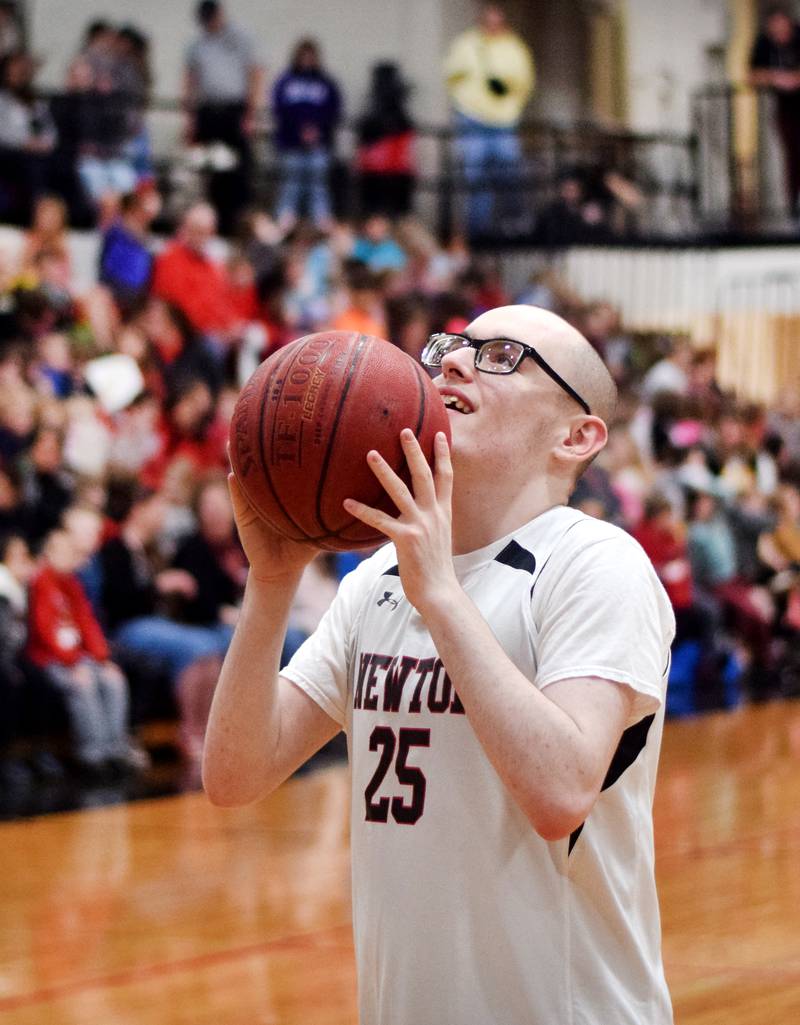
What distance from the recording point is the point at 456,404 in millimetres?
2412

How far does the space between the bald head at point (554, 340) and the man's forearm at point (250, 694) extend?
0.46 m

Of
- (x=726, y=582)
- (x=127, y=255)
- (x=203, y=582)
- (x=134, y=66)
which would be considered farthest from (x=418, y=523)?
(x=134, y=66)

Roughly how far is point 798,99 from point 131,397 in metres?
10.6

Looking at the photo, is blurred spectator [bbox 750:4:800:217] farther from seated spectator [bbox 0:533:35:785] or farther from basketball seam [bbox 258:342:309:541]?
basketball seam [bbox 258:342:309:541]

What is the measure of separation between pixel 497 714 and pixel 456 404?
1.78ft

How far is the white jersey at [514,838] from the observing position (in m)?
2.18

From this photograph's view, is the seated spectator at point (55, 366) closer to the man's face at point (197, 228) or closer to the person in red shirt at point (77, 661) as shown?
the person in red shirt at point (77, 661)

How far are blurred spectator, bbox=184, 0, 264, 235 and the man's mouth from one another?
33.7ft

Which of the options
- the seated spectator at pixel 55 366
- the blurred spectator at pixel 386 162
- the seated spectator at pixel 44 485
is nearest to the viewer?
the seated spectator at pixel 44 485

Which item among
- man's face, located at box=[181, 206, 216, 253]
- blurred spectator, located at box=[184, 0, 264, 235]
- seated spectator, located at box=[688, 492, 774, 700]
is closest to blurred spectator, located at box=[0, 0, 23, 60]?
blurred spectator, located at box=[184, 0, 264, 235]

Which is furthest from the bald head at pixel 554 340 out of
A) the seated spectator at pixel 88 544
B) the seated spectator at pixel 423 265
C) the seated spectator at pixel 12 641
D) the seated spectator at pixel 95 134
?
the seated spectator at pixel 423 265

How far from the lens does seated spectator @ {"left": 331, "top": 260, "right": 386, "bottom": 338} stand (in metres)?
10.7

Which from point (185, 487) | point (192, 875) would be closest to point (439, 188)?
point (185, 487)

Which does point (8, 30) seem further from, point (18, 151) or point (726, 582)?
point (726, 582)
